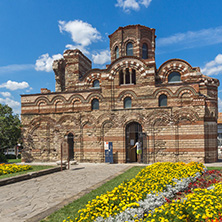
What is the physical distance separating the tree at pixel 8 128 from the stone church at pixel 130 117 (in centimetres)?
187

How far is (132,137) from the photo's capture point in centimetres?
1742

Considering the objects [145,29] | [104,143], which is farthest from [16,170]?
[145,29]

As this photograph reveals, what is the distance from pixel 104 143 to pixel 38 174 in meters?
6.39

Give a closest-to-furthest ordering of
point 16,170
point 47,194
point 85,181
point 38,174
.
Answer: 1. point 47,194
2. point 85,181
3. point 38,174
4. point 16,170

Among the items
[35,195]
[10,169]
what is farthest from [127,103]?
[35,195]

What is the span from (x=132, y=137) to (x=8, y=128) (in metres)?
11.5

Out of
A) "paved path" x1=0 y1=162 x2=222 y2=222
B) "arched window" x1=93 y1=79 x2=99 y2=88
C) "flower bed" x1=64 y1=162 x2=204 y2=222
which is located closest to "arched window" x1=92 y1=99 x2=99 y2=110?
"arched window" x1=93 y1=79 x2=99 y2=88

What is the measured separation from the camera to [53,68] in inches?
882

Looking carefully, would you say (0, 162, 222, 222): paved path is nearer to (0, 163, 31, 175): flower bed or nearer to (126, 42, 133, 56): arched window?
(0, 163, 31, 175): flower bed

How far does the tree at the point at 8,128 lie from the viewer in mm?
20147

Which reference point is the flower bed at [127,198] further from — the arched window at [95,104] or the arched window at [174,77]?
the arched window at [174,77]

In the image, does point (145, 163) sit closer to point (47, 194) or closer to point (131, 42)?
point (47, 194)

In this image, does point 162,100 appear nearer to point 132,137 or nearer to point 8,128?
point 132,137

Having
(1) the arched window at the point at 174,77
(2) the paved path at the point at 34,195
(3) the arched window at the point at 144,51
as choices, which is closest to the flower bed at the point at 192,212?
(2) the paved path at the point at 34,195
